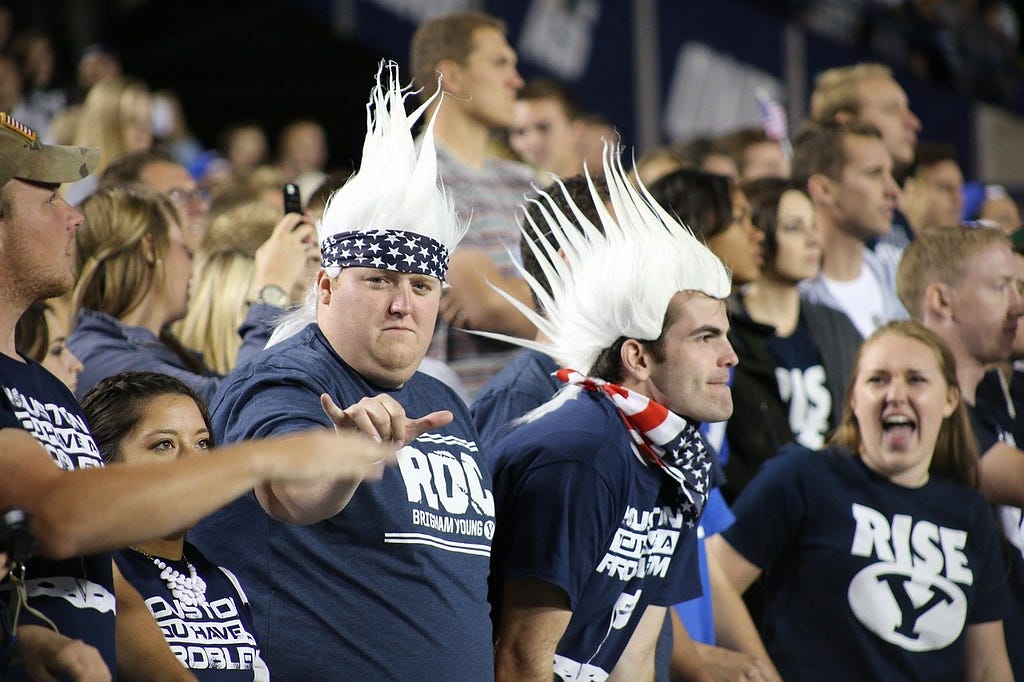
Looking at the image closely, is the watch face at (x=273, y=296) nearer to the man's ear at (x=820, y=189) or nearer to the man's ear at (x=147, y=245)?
the man's ear at (x=147, y=245)

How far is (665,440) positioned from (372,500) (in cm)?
78

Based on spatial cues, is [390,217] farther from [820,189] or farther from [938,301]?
[820,189]

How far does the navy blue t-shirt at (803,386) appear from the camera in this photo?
4.90 meters

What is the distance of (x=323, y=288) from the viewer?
9.60ft

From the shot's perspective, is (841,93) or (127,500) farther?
(841,93)

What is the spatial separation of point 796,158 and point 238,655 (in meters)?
4.22

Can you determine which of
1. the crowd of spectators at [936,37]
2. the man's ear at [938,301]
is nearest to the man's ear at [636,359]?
the man's ear at [938,301]

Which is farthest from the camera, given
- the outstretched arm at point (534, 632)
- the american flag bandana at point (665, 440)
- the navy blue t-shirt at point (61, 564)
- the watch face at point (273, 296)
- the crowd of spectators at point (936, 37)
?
the crowd of spectators at point (936, 37)

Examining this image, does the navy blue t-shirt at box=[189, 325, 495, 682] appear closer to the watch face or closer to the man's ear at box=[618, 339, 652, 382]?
the man's ear at box=[618, 339, 652, 382]

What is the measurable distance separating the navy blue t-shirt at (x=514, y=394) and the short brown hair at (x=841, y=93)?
3524 millimetres

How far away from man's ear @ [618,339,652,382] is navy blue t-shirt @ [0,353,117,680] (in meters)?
1.39

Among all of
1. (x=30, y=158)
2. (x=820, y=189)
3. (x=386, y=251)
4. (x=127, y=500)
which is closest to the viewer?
(x=127, y=500)

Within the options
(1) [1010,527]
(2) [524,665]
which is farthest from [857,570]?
(2) [524,665]

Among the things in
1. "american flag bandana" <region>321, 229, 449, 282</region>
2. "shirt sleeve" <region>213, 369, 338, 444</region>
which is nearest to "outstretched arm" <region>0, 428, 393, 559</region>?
"shirt sleeve" <region>213, 369, 338, 444</region>
